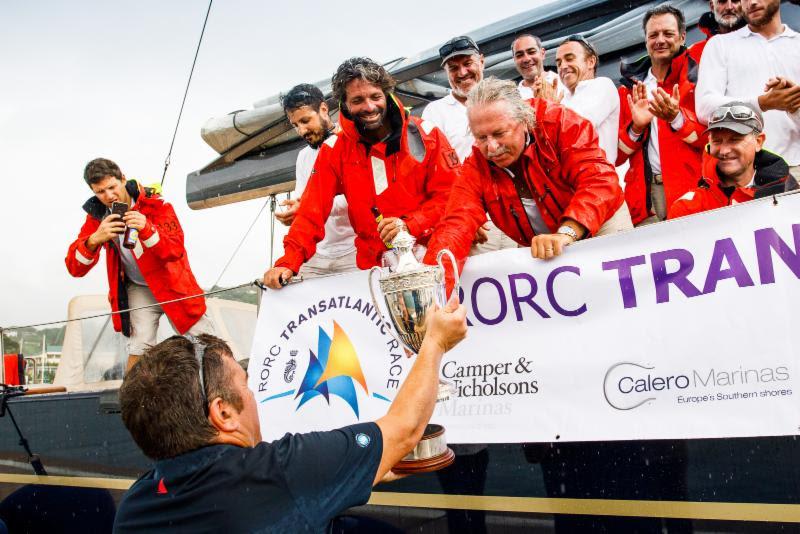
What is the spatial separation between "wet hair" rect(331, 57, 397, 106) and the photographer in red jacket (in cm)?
141

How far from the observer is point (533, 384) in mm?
2412

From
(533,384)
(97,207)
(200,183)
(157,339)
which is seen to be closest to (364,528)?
(533,384)

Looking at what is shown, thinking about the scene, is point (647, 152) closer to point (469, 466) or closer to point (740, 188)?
point (740, 188)

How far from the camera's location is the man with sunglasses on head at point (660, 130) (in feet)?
10.8

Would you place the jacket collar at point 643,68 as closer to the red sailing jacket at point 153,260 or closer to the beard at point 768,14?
the beard at point 768,14

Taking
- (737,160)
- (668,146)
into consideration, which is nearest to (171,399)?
(737,160)

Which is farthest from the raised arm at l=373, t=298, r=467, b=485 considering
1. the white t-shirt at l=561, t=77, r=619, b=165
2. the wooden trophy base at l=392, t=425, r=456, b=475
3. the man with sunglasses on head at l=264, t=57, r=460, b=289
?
the white t-shirt at l=561, t=77, r=619, b=165

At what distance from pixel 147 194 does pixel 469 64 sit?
1.92 meters

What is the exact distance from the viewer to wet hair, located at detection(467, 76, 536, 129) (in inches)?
104

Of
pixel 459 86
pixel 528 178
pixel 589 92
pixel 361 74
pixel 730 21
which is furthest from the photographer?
pixel 459 86

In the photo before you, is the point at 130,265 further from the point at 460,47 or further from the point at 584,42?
the point at 584,42

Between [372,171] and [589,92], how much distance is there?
1180 millimetres

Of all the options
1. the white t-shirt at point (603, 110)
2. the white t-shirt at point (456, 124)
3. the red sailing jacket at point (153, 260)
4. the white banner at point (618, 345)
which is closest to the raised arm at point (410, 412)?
the white banner at point (618, 345)

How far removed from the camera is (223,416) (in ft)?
5.46
